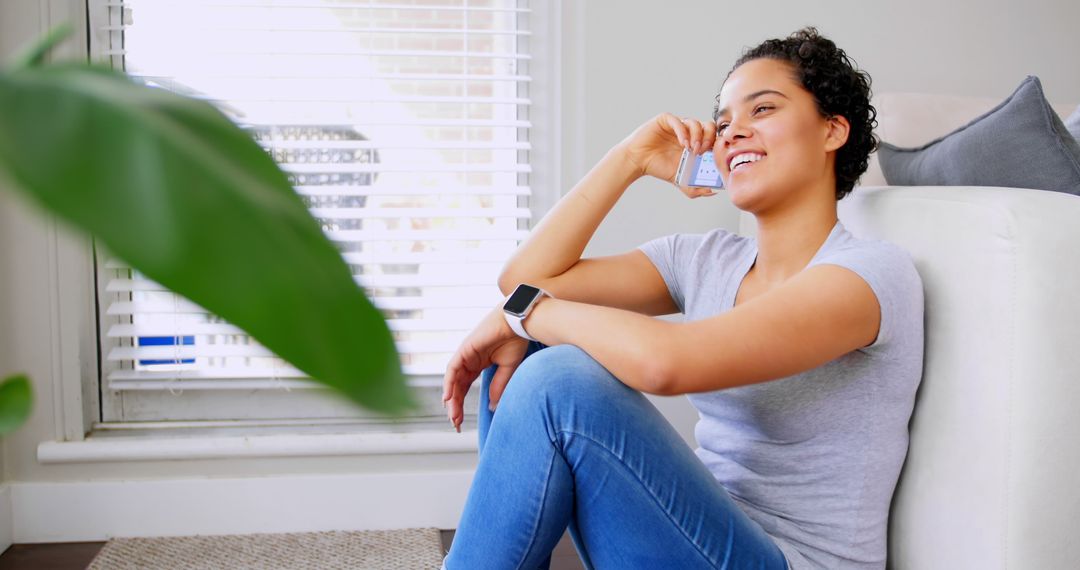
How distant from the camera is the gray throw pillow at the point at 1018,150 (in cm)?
128

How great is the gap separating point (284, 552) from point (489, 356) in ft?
2.93

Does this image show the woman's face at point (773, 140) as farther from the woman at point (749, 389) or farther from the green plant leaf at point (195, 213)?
the green plant leaf at point (195, 213)

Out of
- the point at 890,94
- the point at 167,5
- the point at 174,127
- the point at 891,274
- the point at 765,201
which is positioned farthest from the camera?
the point at 167,5

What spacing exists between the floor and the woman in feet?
2.31

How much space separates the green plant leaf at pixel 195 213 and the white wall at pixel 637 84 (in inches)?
80.0

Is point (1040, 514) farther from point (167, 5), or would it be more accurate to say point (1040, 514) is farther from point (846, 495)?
point (167, 5)

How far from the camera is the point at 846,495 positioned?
1245 mm

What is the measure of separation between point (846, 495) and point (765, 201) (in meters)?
0.42

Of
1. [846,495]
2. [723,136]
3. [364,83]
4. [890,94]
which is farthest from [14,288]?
[890,94]

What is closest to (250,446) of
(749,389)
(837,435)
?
(749,389)

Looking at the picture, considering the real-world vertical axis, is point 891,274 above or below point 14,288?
above

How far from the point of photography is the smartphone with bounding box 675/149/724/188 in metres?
1.58

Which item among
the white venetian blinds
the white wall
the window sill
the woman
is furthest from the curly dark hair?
the window sill

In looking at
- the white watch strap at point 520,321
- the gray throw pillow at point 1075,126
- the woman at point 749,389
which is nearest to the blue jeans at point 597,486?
the woman at point 749,389
